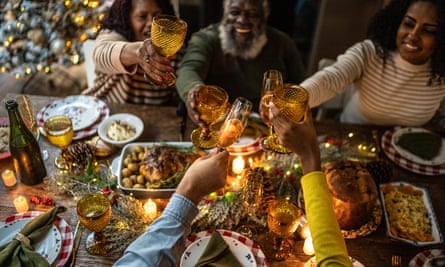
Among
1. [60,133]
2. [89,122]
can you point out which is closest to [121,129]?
[89,122]

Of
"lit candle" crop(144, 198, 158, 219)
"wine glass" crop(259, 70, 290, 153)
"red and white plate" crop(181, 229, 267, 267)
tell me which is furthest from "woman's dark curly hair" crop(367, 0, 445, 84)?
"lit candle" crop(144, 198, 158, 219)

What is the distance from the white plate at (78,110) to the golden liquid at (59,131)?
0.14 m

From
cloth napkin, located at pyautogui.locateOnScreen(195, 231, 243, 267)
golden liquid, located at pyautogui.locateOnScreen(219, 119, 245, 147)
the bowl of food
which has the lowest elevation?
cloth napkin, located at pyautogui.locateOnScreen(195, 231, 243, 267)

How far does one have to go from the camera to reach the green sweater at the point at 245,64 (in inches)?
95.0

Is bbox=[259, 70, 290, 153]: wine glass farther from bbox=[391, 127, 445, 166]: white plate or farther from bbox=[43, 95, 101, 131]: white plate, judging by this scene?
bbox=[43, 95, 101, 131]: white plate

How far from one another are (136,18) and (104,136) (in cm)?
59

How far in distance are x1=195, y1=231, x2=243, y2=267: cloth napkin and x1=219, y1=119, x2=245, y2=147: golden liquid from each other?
0.35 meters

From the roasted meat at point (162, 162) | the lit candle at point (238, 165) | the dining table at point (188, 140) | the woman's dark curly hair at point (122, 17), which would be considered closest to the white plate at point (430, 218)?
the dining table at point (188, 140)

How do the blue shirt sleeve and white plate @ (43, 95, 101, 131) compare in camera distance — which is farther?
white plate @ (43, 95, 101, 131)

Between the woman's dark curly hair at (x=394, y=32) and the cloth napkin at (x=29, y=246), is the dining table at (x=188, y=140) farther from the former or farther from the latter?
the woman's dark curly hair at (x=394, y=32)

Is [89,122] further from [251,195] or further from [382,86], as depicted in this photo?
[382,86]

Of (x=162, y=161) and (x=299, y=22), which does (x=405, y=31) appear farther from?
(x=299, y=22)

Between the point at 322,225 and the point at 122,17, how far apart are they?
138 centimetres

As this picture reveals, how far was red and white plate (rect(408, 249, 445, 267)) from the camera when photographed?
143 cm
